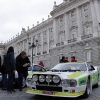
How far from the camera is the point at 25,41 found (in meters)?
60.2

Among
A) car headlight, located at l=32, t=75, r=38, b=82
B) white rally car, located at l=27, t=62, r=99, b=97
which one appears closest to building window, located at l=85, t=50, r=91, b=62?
white rally car, located at l=27, t=62, r=99, b=97

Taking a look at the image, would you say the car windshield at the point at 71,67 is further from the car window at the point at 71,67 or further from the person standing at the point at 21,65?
the person standing at the point at 21,65

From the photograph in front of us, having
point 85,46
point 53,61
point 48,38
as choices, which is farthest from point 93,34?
point 48,38

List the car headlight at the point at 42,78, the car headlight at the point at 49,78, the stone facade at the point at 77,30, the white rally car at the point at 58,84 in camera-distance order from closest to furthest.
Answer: the white rally car at the point at 58,84, the car headlight at the point at 49,78, the car headlight at the point at 42,78, the stone facade at the point at 77,30

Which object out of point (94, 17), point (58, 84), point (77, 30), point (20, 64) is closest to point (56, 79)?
point (58, 84)

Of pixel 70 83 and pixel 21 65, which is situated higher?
pixel 21 65

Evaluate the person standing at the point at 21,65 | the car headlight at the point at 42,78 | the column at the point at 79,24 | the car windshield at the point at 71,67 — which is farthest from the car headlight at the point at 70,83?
the column at the point at 79,24

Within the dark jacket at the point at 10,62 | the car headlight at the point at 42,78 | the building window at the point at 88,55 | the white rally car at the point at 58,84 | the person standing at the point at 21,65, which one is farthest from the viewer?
the building window at the point at 88,55

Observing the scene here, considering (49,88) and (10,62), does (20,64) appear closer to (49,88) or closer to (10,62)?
(10,62)

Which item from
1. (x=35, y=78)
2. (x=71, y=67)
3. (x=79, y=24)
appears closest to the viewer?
(x=35, y=78)

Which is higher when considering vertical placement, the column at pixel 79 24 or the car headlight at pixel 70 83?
the column at pixel 79 24

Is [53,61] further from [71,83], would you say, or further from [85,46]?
[71,83]

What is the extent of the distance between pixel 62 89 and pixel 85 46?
25823 mm

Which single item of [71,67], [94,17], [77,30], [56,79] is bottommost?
[56,79]
